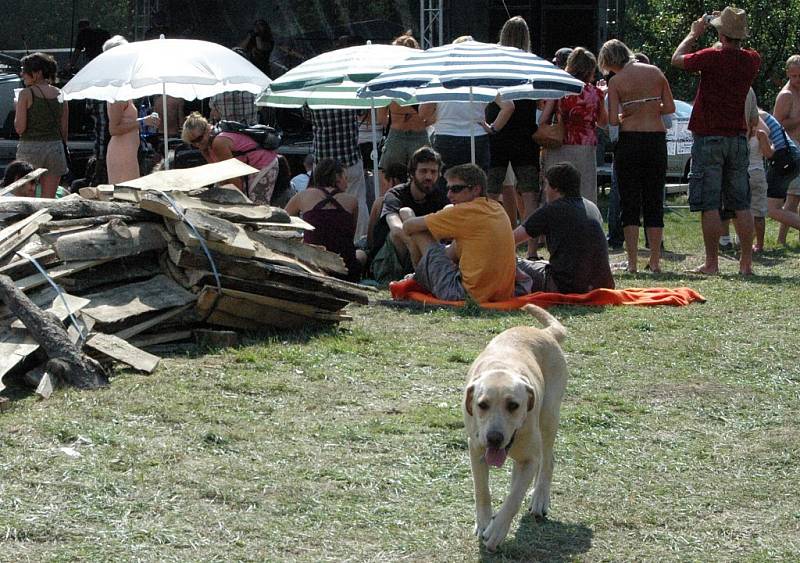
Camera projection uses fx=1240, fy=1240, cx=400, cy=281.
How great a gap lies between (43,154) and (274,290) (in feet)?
17.4

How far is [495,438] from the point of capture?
169 inches

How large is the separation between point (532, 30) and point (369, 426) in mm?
16417

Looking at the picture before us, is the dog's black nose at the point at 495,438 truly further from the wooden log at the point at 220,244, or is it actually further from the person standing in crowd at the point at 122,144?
the person standing in crowd at the point at 122,144

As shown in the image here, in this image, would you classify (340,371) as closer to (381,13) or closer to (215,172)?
(215,172)

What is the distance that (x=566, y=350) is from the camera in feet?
26.7

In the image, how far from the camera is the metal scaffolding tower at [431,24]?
1828 cm

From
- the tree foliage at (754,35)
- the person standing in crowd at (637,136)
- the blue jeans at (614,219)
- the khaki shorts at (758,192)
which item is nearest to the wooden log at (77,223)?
the person standing in crowd at (637,136)

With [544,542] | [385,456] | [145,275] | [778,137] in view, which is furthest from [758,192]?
[544,542]

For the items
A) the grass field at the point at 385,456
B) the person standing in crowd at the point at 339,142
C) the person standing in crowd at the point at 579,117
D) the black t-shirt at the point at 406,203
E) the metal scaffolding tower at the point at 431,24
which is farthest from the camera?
the metal scaffolding tower at the point at 431,24

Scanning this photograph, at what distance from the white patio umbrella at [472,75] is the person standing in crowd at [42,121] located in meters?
3.45

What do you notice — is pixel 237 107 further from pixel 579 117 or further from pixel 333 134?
pixel 579 117

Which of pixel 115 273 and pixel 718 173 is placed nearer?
pixel 115 273

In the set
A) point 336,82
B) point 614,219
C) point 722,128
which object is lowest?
point 614,219

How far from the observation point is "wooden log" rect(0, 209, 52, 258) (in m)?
7.59
